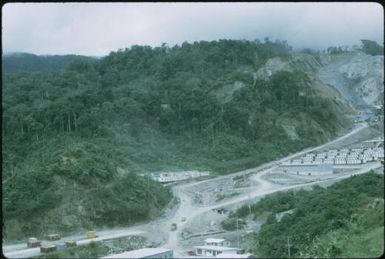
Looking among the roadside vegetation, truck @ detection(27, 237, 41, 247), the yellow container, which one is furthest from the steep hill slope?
truck @ detection(27, 237, 41, 247)

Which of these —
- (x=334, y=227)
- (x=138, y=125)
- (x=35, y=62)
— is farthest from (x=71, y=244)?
(x=35, y=62)

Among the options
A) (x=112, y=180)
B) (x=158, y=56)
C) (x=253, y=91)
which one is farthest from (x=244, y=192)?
(x=158, y=56)

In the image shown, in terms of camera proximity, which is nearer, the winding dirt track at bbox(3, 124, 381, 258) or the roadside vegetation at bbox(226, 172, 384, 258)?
the roadside vegetation at bbox(226, 172, 384, 258)

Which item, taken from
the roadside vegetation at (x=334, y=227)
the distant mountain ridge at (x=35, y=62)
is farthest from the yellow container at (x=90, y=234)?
the distant mountain ridge at (x=35, y=62)

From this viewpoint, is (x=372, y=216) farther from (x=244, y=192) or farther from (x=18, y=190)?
(x=244, y=192)

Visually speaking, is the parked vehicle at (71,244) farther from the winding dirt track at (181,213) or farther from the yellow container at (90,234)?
the yellow container at (90,234)

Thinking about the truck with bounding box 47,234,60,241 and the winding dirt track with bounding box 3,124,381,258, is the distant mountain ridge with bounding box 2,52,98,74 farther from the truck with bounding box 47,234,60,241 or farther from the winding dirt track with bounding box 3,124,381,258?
the truck with bounding box 47,234,60,241
